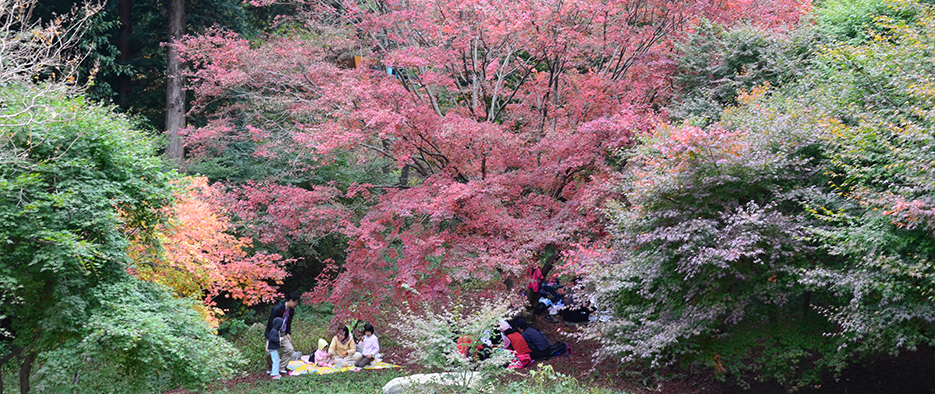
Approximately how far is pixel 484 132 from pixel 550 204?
1.58 metres

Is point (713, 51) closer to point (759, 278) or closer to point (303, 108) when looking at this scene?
point (759, 278)

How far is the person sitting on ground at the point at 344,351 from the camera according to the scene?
9955 millimetres

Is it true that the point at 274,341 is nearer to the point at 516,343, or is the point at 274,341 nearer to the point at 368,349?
the point at 368,349

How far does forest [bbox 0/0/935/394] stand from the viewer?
18.6ft

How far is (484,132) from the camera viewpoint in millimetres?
8508

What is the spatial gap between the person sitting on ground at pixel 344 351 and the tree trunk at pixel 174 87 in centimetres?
740

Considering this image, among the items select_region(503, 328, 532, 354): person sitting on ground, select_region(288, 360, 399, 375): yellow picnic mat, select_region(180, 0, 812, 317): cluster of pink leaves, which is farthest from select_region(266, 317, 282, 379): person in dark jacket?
select_region(503, 328, 532, 354): person sitting on ground

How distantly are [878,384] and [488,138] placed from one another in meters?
5.86

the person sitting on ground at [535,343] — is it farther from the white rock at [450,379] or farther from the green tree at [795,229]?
the white rock at [450,379]

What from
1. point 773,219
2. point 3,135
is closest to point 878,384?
point 773,219

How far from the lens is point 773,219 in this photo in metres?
5.78

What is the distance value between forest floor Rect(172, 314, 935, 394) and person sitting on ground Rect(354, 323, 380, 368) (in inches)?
20.8

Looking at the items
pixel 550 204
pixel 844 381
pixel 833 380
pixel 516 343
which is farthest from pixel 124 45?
pixel 844 381

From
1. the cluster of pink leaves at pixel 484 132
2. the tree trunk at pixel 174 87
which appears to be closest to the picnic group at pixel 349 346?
the cluster of pink leaves at pixel 484 132
